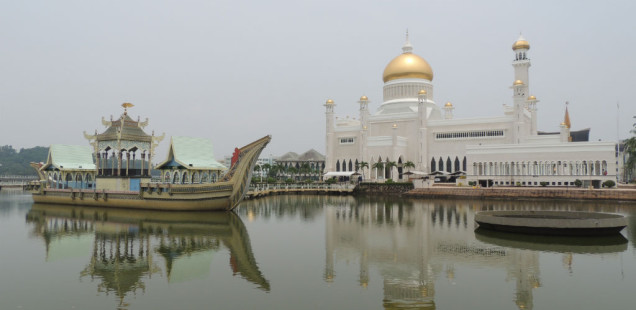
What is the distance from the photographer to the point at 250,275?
1294 centimetres

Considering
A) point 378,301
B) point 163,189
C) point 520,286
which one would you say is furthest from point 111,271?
point 163,189

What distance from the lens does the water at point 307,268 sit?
1058cm

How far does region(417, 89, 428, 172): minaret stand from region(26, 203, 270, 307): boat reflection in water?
120 ft

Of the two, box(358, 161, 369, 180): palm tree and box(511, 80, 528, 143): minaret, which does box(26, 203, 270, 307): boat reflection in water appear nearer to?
box(358, 161, 369, 180): palm tree

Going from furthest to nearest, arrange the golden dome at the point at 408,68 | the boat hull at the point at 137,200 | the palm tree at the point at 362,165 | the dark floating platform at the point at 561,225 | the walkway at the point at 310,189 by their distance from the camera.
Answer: the golden dome at the point at 408,68 → the palm tree at the point at 362,165 → the walkway at the point at 310,189 → the boat hull at the point at 137,200 → the dark floating platform at the point at 561,225

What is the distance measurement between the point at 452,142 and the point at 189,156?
37.6m

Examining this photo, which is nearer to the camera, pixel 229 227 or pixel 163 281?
pixel 163 281

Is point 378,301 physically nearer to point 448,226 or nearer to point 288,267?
point 288,267

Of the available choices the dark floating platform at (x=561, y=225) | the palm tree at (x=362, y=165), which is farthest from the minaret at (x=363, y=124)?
the dark floating platform at (x=561, y=225)

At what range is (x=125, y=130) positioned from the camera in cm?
3419

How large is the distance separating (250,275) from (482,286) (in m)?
6.21

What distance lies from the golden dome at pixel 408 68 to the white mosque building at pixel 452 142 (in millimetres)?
146

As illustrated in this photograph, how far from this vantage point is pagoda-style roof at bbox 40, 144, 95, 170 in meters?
→ 40.7

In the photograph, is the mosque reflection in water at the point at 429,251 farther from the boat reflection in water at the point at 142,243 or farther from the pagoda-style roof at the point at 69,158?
the pagoda-style roof at the point at 69,158
